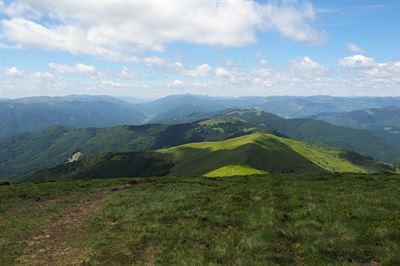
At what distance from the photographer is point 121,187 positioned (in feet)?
144

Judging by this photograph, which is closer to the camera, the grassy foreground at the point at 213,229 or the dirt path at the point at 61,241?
the grassy foreground at the point at 213,229

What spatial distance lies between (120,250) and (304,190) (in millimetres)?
19383

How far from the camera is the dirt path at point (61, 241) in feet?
62.8

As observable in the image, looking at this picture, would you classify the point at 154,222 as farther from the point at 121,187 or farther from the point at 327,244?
the point at 121,187

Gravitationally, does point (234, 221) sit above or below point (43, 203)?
above

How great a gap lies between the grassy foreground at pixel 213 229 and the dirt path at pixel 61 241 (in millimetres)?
68

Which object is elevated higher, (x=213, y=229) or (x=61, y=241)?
(x=213, y=229)

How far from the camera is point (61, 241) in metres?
22.4

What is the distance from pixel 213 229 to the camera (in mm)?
22250

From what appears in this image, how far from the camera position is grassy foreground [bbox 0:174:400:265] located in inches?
698

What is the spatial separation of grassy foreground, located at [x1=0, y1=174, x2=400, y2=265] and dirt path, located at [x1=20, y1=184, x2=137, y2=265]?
2.7 inches

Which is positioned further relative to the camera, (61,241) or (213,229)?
(61,241)

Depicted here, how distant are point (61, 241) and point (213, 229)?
10170mm

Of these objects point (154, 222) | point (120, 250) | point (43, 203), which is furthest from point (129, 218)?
point (43, 203)
